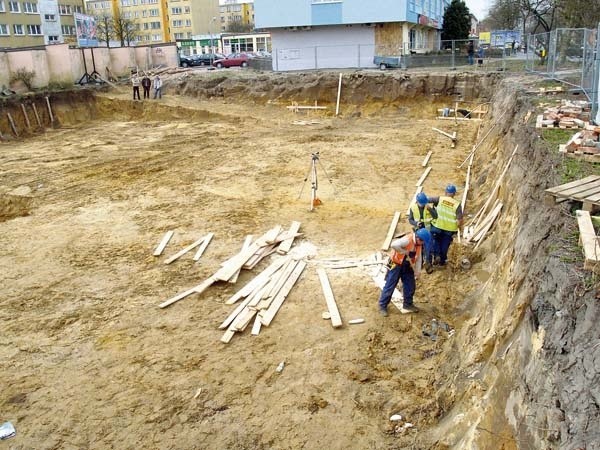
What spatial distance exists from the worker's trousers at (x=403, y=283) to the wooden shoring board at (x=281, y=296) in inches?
68.9

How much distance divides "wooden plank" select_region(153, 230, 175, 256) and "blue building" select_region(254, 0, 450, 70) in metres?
25.5

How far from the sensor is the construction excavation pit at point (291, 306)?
5.11m

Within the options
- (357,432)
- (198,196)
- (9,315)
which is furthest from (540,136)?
(9,315)

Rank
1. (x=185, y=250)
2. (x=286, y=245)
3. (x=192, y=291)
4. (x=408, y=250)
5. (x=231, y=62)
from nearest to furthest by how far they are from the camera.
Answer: (x=408, y=250) → (x=192, y=291) → (x=286, y=245) → (x=185, y=250) → (x=231, y=62)

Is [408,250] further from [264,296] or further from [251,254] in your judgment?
[251,254]

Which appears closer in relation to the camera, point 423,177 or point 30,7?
point 423,177

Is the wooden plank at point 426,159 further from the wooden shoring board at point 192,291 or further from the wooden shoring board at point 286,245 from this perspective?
the wooden shoring board at point 192,291

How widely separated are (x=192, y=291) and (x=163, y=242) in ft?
9.19

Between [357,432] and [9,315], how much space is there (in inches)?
268

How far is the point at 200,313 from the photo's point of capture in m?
9.04

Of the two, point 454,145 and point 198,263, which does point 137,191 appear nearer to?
point 198,263

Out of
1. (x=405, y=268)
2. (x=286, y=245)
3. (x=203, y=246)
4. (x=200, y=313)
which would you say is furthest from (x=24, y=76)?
(x=405, y=268)

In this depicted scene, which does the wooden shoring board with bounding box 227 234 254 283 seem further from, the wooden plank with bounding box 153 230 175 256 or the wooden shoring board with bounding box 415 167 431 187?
the wooden shoring board with bounding box 415 167 431 187

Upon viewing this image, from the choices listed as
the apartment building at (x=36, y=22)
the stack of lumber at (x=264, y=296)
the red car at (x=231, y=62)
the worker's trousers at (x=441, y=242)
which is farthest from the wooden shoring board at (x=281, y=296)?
the apartment building at (x=36, y=22)
